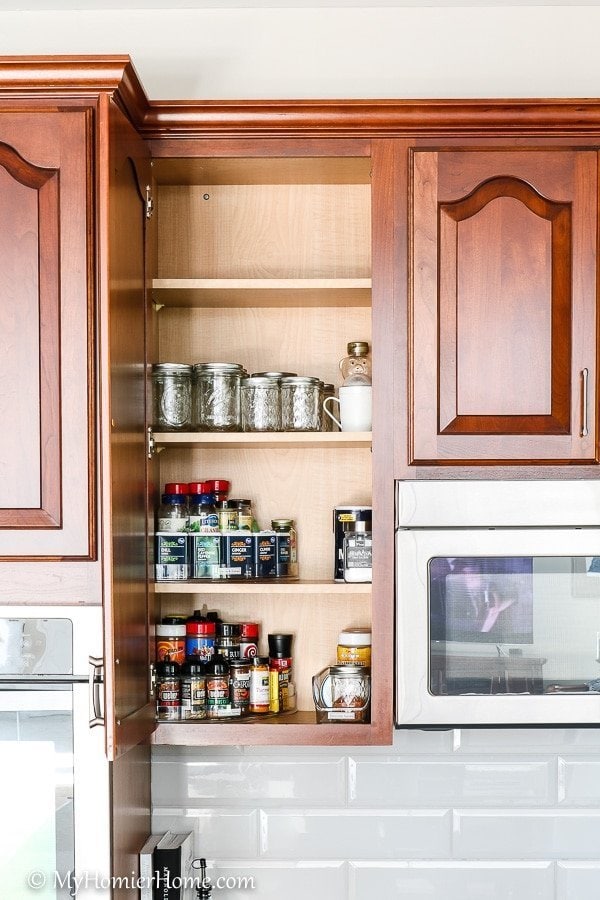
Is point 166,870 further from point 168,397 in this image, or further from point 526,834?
point 168,397

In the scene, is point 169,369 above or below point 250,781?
above

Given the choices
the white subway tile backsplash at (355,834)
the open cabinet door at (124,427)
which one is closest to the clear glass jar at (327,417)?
the open cabinet door at (124,427)

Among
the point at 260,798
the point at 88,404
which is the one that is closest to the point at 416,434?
the point at 88,404

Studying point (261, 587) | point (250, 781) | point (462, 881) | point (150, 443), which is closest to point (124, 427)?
point (150, 443)

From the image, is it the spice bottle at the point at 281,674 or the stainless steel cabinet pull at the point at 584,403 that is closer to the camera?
the stainless steel cabinet pull at the point at 584,403

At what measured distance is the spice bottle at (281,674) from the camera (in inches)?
72.7

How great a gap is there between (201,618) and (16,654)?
19.2 inches

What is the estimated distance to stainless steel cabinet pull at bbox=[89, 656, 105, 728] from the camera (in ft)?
4.75

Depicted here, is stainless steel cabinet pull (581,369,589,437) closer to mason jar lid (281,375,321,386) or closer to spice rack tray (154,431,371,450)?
spice rack tray (154,431,371,450)

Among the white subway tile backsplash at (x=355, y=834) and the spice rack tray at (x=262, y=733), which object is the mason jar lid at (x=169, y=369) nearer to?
the spice rack tray at (x=262, y=733)

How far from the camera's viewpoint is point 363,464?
6.59 feet

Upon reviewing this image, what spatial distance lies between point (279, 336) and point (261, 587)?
59 cm

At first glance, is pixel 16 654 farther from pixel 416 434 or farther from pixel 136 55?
pixel 136 55

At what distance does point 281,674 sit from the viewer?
73.9 inches
